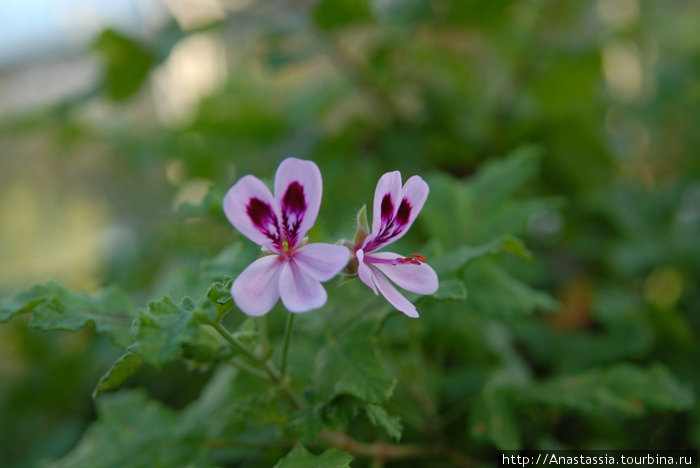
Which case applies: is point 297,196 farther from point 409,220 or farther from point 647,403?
point 647,403

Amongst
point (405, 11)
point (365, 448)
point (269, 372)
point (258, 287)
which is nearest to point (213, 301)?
point (258, 287)

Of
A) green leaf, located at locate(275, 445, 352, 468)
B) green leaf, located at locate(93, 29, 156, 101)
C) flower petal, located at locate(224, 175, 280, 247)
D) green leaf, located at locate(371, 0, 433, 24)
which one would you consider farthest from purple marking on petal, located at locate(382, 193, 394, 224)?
green leaf, located at locate(93, 29, 156, 101)

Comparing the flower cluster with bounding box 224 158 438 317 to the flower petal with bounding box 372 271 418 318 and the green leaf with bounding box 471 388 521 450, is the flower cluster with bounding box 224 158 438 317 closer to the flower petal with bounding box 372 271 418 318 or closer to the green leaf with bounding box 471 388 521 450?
the flower petal with bounding box 372 271 418 318

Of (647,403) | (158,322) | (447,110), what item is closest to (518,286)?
(647,403)

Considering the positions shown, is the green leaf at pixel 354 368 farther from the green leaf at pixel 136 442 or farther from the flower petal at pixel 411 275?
the green leaf at pixel 136 442

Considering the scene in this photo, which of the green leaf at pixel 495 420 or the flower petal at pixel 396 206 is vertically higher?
the flower petal at pixel 396 206

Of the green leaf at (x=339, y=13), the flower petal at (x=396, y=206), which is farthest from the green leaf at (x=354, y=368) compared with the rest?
the green leaf at (x=339, y=13)
